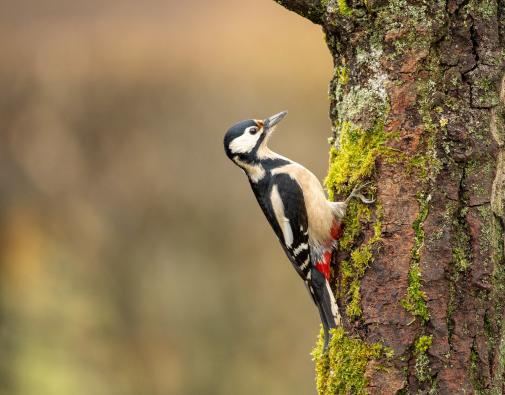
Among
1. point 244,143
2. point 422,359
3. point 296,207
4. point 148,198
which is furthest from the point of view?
point 148,198

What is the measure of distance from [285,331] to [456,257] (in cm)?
549

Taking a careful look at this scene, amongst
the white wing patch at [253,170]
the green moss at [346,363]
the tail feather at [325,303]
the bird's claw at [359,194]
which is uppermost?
the white wing patch at [253,170]

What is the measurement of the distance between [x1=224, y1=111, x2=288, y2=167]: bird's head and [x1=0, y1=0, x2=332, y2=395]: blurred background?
3.65 m

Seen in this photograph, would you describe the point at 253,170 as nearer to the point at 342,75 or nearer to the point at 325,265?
the point at 325,265

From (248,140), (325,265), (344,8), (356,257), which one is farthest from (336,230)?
(344,8)

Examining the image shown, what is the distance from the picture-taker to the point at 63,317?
8328 mm

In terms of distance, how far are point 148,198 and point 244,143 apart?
4.22 metres

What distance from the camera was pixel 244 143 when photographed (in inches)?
156

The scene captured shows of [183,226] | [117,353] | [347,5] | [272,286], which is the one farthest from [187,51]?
[347,5]

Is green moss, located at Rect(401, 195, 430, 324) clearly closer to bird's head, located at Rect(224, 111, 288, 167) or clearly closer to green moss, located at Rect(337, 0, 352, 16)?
green moss, located at Rect(337, 0, 352, 16)

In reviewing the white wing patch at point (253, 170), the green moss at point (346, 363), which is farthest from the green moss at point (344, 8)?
the green moss at point (346, 363)

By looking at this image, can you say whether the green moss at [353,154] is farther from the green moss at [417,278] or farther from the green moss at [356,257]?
the green moss at [417,278]

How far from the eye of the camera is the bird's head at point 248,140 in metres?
3.93

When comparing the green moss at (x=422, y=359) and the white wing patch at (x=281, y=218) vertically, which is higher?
the white wing patch at (x=281, y=218)
